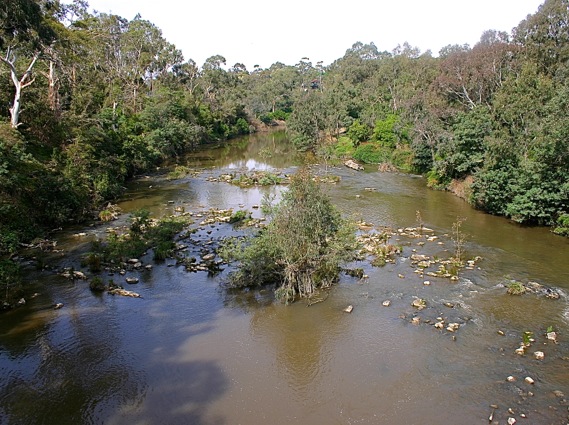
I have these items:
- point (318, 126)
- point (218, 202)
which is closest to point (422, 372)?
point (218, 202)

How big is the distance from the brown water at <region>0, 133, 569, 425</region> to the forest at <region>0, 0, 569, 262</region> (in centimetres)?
558

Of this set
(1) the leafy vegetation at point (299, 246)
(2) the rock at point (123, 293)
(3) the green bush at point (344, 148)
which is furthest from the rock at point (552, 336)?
(3) the green bush at point (344, 148)

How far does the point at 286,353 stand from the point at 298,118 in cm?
5585

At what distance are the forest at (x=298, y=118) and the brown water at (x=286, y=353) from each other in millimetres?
5575

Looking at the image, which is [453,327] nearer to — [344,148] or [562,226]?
[562,226]

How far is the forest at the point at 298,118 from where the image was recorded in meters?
27.2

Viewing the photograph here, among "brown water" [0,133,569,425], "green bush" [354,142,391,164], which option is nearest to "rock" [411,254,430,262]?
"brown water" [0,133,569,425]

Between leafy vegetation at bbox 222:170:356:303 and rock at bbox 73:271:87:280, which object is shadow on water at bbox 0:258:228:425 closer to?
rock at bbox 73:271:87:280

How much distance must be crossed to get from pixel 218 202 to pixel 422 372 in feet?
83.9

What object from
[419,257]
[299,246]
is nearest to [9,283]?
[299,246]

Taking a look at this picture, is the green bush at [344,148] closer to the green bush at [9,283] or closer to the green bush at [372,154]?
the green bush at [372,154]

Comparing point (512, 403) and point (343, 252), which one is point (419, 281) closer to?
point (343, 252)

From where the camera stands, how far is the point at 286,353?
1627cm

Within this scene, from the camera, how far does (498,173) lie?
30062 mm
